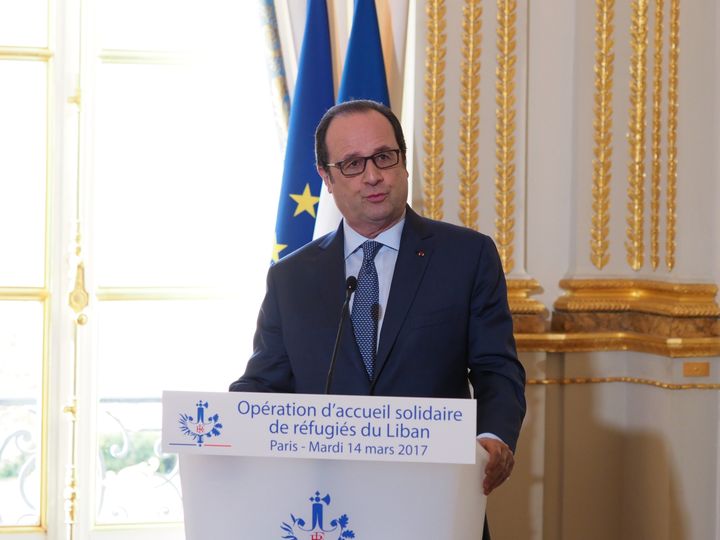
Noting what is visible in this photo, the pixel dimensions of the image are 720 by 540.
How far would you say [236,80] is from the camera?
3734 mm

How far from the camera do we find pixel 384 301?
2.20 m

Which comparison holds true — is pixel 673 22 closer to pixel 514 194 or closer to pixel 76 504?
pixel 514 194

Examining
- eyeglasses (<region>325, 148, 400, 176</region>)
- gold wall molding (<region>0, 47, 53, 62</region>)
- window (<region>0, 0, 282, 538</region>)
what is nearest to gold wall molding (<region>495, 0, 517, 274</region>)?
window (<region>0, 0, 282, 538</region>)

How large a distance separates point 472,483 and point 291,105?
2012 millimetres

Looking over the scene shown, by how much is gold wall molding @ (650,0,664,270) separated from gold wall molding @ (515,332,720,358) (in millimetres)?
275

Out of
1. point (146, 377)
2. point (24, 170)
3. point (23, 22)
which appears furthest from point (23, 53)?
point (146, 377)

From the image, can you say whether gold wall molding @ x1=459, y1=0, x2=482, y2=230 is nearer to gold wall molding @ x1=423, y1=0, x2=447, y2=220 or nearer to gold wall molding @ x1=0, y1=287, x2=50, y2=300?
gold wall molding @ x1=423, y1=0, x2=447, y2=220

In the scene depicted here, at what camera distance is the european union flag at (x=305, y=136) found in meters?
3.34

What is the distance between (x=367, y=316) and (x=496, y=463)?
0.48 metres

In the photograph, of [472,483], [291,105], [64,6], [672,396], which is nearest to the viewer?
[472,483]

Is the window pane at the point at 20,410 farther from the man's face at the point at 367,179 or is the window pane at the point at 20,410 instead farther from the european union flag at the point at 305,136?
the man's face at the point at 367,179

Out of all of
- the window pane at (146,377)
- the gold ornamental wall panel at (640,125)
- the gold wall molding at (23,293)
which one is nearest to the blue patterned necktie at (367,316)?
the gold ornamental wall panel at (640,125)

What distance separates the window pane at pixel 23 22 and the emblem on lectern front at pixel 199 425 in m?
2.53

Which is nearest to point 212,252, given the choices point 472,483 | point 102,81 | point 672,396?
point 102,81
